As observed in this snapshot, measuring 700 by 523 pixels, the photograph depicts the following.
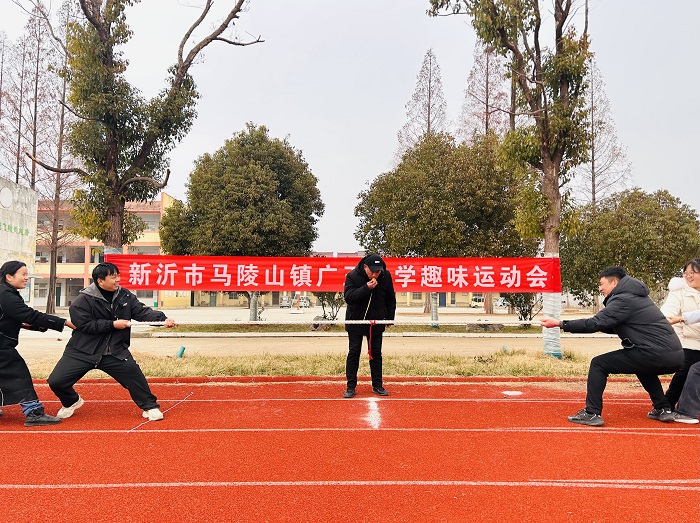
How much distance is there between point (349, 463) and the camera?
4121 mm

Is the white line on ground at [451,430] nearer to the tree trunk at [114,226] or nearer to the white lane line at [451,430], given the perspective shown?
the white lane line at [451,430]

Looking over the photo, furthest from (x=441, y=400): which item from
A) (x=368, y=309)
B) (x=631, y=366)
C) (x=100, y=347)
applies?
(x=100, y=347)

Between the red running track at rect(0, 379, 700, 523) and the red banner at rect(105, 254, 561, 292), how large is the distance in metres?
4.31

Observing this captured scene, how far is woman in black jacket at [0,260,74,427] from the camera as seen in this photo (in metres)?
5.30

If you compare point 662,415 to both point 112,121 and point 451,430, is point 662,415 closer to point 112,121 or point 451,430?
point 451,430

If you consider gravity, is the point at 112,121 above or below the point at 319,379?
above

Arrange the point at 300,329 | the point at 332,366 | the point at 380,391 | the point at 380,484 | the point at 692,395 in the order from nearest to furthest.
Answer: the point at 380,484 → the point at 692,395 → the point at 380,391 → the point at 332,366 → the point at 300,329

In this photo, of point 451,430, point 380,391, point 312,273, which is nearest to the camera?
point 451,430

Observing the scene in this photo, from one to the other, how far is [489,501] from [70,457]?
11.0ft

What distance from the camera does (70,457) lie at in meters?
4.28

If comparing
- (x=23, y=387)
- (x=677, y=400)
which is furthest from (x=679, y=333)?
(x=23, y=387)

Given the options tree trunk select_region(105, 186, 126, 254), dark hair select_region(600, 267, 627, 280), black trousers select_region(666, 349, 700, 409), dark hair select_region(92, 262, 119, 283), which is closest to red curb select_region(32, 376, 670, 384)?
black trousers select_region(666, 349, 700, 409)

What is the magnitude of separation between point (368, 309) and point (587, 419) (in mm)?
2904

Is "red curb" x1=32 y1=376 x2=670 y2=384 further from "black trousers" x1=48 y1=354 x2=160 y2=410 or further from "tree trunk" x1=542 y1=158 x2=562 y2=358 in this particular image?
"tree trunk" x1=542 y1=158 x2=562 y2=358
